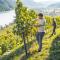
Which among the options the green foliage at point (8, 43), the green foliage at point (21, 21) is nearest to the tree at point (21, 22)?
the green foliage at point (21, 21)

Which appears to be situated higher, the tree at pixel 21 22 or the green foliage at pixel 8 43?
the tree at pixel 21 22

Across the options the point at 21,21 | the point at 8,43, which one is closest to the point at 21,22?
the point at 21,21

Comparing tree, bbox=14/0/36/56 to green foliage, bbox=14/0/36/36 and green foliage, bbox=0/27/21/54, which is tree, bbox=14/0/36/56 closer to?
green foliage, bbox=14/0/36/36

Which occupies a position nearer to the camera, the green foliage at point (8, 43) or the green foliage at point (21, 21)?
the green foliage at point (21, 21)

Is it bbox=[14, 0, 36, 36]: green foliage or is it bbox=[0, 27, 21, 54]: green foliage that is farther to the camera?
bbox=[0, 27, 21, 54]: green foliage

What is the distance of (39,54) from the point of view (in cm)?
1213

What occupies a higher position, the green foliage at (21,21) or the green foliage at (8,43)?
the green foliage at (21,21)

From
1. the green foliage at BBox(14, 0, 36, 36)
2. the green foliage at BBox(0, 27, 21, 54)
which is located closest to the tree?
the green foliage at BBox(14, 0, 36, 36)

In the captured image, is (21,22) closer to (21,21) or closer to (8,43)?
(21,21)

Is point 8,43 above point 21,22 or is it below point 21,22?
below

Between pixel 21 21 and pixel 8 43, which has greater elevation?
pixel 21 21

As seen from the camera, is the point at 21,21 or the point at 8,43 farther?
the point at 8,43

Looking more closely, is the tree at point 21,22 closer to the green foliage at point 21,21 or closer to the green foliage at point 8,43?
the green foliage at point 21,21

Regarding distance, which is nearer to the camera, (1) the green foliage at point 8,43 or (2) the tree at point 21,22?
(2) the tree at point 21,22
